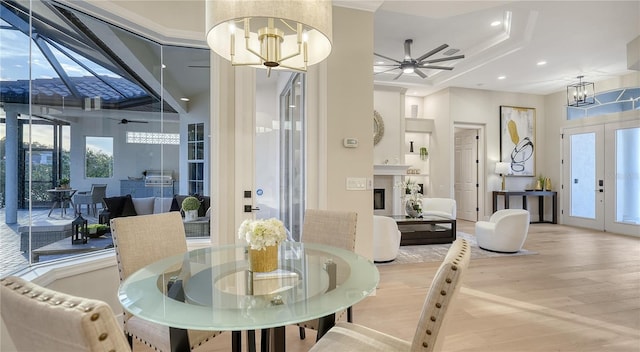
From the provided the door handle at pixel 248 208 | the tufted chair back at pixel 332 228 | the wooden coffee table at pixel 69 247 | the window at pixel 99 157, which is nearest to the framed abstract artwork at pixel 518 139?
the tufted chair back at pixel 332 228

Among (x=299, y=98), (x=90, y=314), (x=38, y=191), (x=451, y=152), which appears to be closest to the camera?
(x=90, y=314)

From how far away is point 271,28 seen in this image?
1.56 meters

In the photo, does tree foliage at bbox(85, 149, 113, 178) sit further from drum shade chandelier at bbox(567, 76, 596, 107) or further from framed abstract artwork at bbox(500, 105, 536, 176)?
drum shade chandelier at bbox(567, 76, 596, 107)

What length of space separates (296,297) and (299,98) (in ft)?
7.72

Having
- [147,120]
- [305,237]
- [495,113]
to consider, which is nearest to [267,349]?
[305,237]

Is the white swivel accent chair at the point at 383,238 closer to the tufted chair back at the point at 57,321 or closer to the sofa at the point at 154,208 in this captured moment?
the sofa at the point at 154,208

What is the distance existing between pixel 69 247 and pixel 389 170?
5.67m

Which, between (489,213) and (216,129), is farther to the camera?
(489,213)

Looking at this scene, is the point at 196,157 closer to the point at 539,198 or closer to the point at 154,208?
the point at 154,208

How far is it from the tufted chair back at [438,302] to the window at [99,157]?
129 inches

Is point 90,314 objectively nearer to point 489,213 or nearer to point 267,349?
point 267,349

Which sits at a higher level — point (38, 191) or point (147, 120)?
point (147, 120)

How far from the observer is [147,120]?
11.6ft

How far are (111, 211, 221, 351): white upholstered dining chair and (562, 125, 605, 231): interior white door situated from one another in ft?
28.2
